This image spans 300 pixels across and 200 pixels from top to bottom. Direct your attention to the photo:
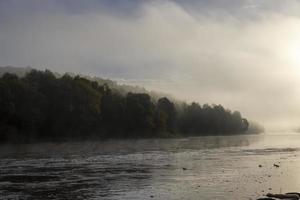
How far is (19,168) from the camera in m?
56.1

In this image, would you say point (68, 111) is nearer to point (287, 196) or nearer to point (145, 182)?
point (145, 182)

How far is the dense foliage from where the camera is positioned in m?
115

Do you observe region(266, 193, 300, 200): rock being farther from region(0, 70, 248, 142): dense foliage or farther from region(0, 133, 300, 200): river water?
region(0, 70, 248, 142): dense foliage

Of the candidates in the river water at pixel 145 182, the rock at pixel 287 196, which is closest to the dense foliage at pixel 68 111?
the river water at pixel 145 182

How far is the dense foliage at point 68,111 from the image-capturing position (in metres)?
115

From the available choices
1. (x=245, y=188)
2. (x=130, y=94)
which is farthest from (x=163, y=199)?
(x=130, y=94)

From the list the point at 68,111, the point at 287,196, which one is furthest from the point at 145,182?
the point at 68,111

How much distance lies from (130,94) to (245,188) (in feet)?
415

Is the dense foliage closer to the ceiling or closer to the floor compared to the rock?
closer to the ceiling

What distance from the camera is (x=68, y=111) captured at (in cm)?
12900

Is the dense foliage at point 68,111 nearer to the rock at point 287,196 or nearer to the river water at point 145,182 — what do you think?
the river water at point 145,182

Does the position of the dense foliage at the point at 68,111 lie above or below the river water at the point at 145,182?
above

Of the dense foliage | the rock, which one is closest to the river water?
the rock

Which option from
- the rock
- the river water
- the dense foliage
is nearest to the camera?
the rock
